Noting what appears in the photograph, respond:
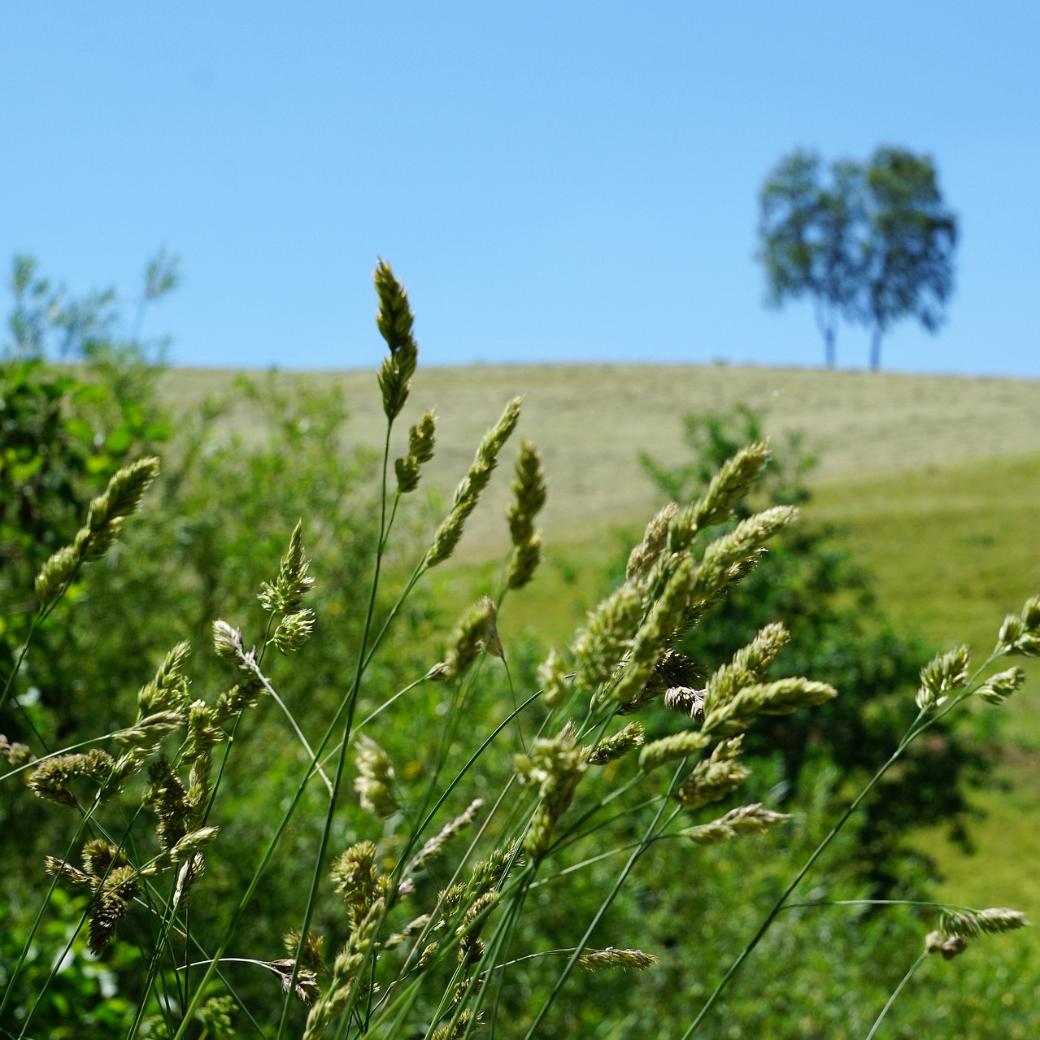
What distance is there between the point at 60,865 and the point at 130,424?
13.4 feet

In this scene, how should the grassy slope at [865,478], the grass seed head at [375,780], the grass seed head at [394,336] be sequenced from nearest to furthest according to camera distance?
the grass seed head at [375,780]
the grass seed head at [394,336]
the grassy slope at [865,478]

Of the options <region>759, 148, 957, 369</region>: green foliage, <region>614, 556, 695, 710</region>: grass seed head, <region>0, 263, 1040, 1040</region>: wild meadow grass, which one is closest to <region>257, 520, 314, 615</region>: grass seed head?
<region>0, 263, 1040, 1040</region>: wild meadow grass

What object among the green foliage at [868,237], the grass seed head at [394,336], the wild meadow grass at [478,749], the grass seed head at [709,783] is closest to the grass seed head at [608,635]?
the wild meadow grass at [478,749]

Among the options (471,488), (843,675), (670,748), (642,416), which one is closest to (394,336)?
(471,488)

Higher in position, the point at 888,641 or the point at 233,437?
the point at 233,437

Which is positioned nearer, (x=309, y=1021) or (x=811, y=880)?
(x=309, y=1021)

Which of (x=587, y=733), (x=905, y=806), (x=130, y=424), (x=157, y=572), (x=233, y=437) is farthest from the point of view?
(x=905, y=806)

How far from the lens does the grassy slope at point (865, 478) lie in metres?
24.0

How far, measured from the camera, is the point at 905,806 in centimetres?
1681

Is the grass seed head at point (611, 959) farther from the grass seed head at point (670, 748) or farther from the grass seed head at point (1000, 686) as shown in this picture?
the grass seed head at point (1000, 686)

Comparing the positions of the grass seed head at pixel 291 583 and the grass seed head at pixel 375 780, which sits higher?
the grass seed head at pixel 291 583

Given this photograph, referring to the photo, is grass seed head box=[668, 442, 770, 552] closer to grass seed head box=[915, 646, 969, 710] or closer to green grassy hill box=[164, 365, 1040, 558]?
grass seed head box=[915, 646, 969, 710]

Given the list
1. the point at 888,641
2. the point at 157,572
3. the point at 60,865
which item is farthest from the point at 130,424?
the point at 888,641

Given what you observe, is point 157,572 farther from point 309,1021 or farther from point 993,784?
point 993,784
